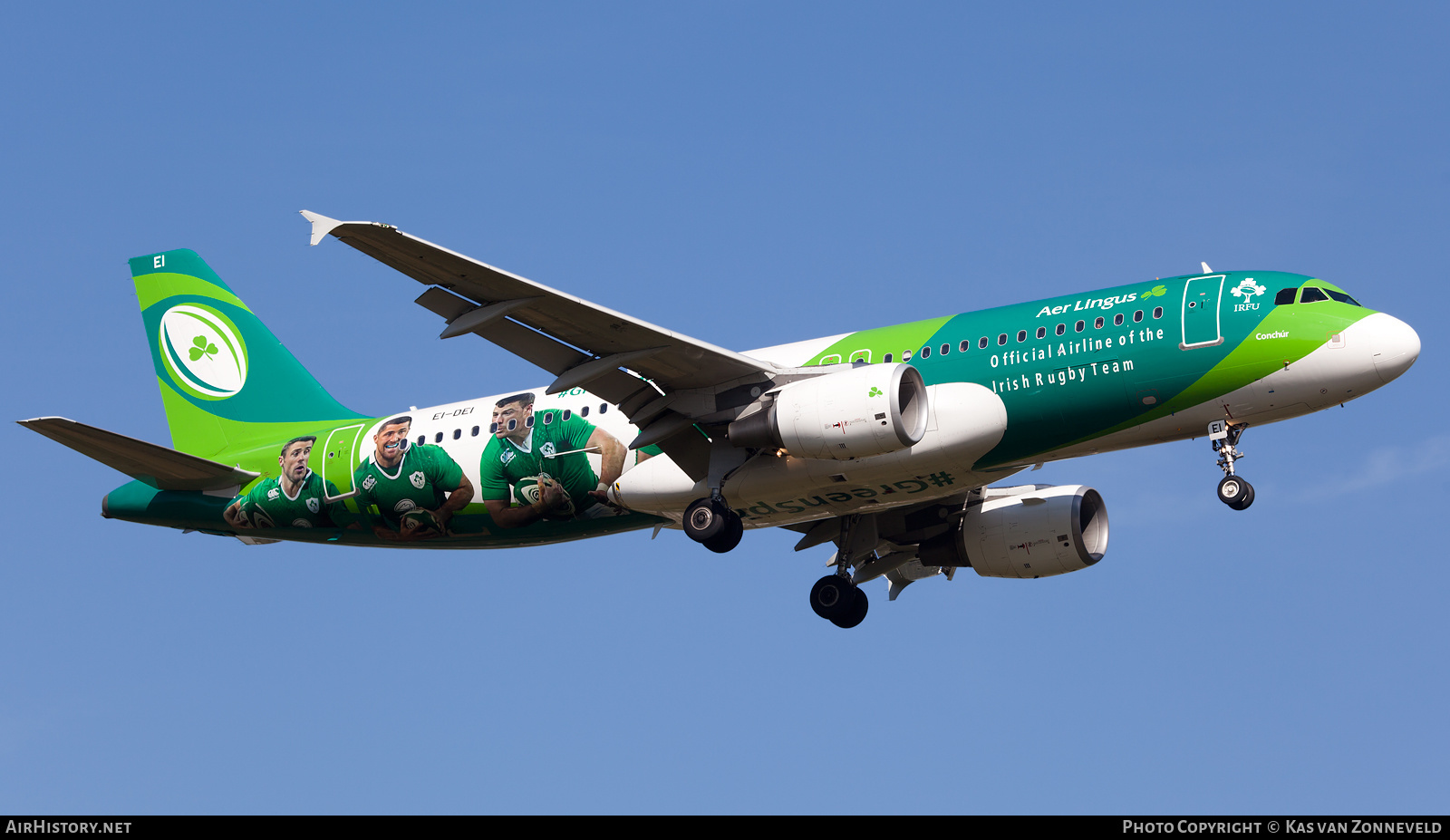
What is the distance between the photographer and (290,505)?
33781 millimetres

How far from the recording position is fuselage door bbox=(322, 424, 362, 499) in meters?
33.4

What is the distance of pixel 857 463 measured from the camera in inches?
1133

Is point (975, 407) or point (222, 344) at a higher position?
point (222, 344)

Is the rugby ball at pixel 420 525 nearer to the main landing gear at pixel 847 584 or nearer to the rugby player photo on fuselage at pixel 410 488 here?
the rugby player photo on fuselage at pixel 410 488

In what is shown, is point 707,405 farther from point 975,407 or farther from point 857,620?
point 857,620

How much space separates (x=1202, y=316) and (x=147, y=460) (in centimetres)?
2085

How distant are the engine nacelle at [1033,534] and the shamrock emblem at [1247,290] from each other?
23.6 ft

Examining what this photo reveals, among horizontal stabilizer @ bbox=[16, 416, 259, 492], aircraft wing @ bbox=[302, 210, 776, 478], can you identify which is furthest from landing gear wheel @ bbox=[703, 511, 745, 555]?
horizontal stabilizer @ bbox=[16, 416, 259, 492]

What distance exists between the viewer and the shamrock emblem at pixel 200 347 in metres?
37.7

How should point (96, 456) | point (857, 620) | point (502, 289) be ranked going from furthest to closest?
1. point (857, 620)
2. point (96, 456)
3. point (502, 289)

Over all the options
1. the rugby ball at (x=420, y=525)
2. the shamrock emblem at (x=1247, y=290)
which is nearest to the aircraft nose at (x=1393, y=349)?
the shamrock emblem at (x=1247, y=290)

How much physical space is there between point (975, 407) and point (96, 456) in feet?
56.5

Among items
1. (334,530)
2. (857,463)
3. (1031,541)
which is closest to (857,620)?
(1031,541)

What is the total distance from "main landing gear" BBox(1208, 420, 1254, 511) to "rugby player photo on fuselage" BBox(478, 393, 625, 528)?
10.9 metres
